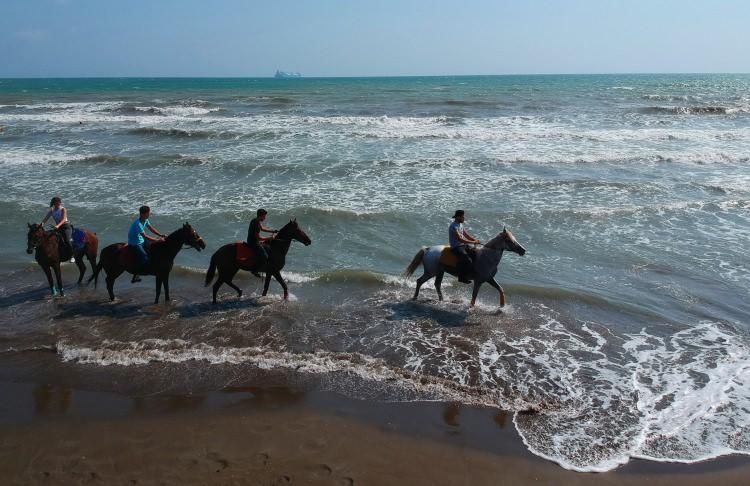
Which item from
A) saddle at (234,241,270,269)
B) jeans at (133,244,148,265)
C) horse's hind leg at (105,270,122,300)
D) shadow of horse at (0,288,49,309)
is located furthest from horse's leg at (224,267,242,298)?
shadow of horse at (0,288,49,309)

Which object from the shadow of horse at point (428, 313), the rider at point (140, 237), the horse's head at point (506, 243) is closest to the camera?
the shadow of horse at point (428, 313)

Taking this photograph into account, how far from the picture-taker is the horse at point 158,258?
1058 centimetres

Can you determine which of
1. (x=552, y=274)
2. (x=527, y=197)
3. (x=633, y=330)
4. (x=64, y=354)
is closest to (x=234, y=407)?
(x=64, y=354)

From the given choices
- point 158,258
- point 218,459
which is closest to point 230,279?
point 158,258

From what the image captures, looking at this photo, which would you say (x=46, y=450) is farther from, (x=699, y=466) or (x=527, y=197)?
(x=527, y=197)

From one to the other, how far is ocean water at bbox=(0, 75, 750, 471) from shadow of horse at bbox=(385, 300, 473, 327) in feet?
0.17

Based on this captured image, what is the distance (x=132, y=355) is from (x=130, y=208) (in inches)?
395

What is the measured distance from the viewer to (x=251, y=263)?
11031 mm

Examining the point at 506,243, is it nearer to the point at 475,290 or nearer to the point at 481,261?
the point at 481,261

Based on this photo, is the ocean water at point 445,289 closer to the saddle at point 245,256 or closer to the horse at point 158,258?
the horse at point 158,258

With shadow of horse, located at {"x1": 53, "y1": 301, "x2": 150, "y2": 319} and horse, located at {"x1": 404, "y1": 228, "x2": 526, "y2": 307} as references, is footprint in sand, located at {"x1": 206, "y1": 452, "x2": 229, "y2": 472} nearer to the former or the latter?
shadow of horse, located at {"x1": 53, "y1": 301, "x2": 150, "y2": 319}

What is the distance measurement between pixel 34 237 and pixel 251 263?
4.21m

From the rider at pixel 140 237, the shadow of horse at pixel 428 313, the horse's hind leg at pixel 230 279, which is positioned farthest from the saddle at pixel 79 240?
the shadow of horse at pixel 428 313

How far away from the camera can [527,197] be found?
18.8 meters
